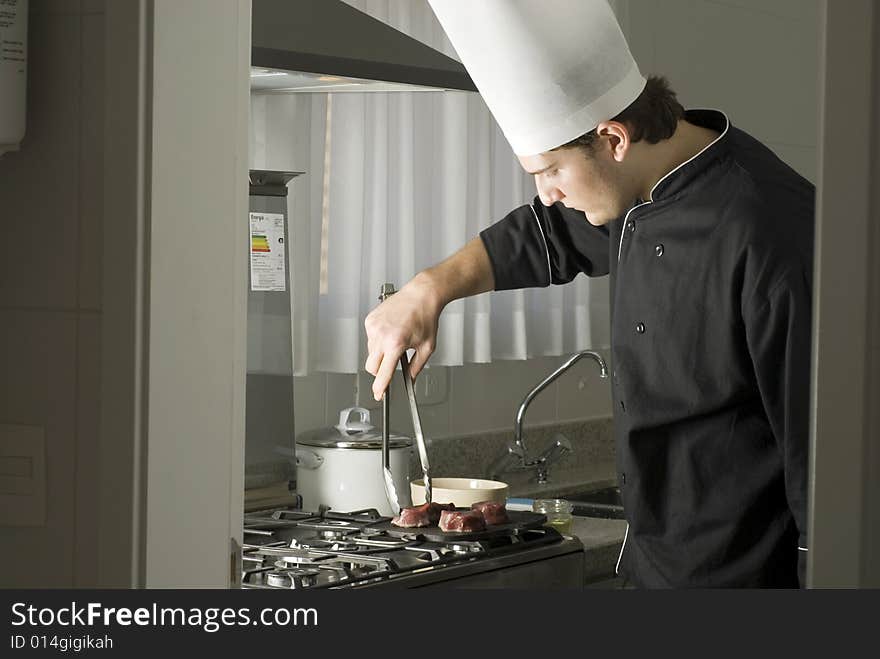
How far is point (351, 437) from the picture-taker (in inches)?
95.9

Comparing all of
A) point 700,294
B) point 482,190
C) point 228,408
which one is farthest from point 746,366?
point 482,190

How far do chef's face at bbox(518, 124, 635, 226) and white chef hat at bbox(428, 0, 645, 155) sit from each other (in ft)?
0.09

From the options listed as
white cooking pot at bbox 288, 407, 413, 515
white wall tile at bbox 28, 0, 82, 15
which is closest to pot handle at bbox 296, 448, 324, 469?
white cooking pot at bbox 288, 407, 413, 515

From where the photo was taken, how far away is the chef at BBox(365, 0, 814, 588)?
1.73 m

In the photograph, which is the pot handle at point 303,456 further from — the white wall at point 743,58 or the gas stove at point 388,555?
the white wall at point 743,58

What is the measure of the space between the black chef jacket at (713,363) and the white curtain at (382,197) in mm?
→ 876

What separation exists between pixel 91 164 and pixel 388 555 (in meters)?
1.15

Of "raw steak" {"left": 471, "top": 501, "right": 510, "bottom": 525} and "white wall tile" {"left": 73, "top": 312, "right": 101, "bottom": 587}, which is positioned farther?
"raw steak" {"left": 471, "top": 501, "right": 510, "bottom": 525}

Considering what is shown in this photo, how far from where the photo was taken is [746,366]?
1.73 meters

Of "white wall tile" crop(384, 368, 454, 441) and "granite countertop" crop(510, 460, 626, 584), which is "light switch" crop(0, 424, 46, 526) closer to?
"granite countertop" crop(510, 460, 626, 584)

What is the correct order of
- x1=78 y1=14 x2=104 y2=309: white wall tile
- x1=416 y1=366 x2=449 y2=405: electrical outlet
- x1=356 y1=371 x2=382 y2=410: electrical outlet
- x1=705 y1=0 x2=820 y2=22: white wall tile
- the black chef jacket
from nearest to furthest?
x1=78 y1=14 x2=104 y2=309: white wall tile < the black chef jacket < x1=356 y1=371 x2=382 y2=410: electrical outlet < x1=416 y1=366 x2=449 y2=405: electrical outlet < x1=705 y1=0 x2=820 y2=22: white wall tile

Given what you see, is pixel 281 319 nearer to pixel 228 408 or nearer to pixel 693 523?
pixel 693 523

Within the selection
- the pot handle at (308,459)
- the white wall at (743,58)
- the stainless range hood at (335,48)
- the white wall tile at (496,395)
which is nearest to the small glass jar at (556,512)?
the pot handle at (308,459)

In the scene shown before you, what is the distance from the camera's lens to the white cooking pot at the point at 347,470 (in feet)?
7.90
